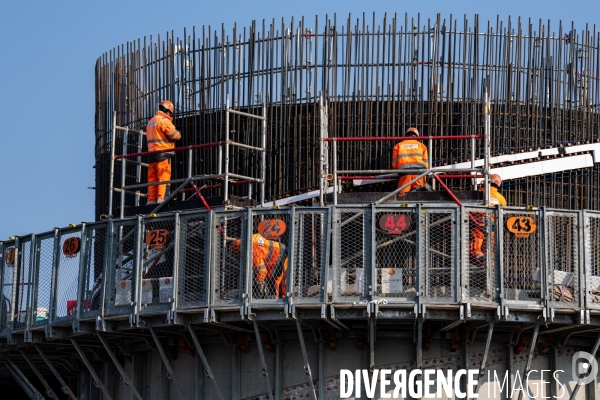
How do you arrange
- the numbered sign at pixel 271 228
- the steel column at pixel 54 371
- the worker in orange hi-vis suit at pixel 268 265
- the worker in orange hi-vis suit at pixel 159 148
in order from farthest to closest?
1. the worker in orange hi-vis suit at pixel 159 148
2. the steel column at pixel 54 371
3. the numbered sign at pixel 271 228
4. the worker in orange hi-vis suit at pixel 268 265

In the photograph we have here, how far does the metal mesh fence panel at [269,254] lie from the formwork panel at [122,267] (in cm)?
281

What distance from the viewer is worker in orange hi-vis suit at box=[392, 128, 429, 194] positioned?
3569cm

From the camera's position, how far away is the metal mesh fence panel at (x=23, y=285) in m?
35.7

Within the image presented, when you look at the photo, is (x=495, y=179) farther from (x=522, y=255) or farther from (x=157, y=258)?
(x=157, y=258)

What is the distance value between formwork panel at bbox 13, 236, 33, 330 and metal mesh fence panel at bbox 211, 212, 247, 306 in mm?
5560

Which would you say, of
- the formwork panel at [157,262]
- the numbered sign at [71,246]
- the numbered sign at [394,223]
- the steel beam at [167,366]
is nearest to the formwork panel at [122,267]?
the formwork panel at [157,262]

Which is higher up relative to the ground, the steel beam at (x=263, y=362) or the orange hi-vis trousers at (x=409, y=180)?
the orange hi-vis trousers at (x=409, y=180)

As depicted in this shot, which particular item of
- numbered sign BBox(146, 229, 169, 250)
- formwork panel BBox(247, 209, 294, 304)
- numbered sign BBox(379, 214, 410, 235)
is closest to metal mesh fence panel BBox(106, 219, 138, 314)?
numbered sign BBox(146, 229, 169, 250)

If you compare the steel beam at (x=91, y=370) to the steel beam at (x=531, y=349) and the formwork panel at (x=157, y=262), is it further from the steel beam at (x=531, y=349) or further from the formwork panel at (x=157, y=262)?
the steel beam at (x=531, y=349)

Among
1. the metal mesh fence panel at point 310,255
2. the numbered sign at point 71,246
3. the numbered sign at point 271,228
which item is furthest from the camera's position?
the numbered sign at point 71,246

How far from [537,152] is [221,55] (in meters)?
9.19

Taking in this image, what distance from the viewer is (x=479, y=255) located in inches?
1273

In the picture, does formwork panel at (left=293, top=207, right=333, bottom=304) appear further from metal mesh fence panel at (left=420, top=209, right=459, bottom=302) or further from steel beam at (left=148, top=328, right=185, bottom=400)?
steel beam at (left=148, top=328, right=185, bottom=400)

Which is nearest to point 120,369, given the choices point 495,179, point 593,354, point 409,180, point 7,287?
point 7,287
